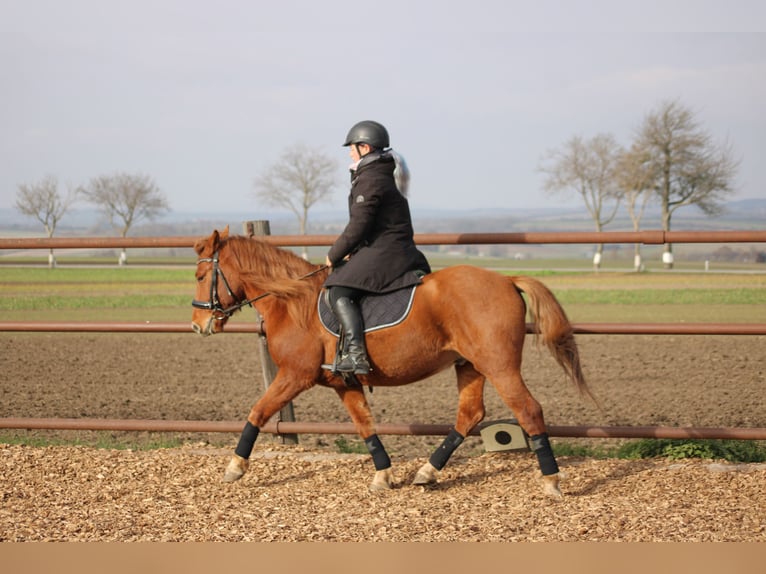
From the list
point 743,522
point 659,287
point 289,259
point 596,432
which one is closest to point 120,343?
point 289,259

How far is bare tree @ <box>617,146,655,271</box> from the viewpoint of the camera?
50531mm

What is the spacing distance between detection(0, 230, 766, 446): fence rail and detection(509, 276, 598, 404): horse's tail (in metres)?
0.33

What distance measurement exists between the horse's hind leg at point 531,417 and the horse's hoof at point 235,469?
185cm

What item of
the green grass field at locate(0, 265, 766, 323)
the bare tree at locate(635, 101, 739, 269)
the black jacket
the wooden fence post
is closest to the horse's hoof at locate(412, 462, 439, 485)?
the black jacket

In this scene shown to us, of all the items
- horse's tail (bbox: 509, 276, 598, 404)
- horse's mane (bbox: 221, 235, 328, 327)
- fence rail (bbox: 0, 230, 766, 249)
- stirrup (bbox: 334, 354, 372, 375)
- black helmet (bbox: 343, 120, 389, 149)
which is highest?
black helmet (bbox: 343, 120, 389, 149)

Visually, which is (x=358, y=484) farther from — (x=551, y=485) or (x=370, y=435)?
(x=551, y=485)

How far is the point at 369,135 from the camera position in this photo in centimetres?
539

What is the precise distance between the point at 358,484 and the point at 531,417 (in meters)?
1.34

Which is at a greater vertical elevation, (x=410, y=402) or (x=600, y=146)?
(x=600, y=146)

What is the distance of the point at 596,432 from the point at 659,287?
20866 mm

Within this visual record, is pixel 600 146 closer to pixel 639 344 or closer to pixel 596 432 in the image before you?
pixel 639 344

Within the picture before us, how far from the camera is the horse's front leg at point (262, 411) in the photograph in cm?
552

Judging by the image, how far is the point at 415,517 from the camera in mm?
4770

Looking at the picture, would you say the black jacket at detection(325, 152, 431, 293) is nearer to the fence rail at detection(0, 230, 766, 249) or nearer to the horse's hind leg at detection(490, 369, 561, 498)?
the fence rail at detection(0, 230, 766, 249)
